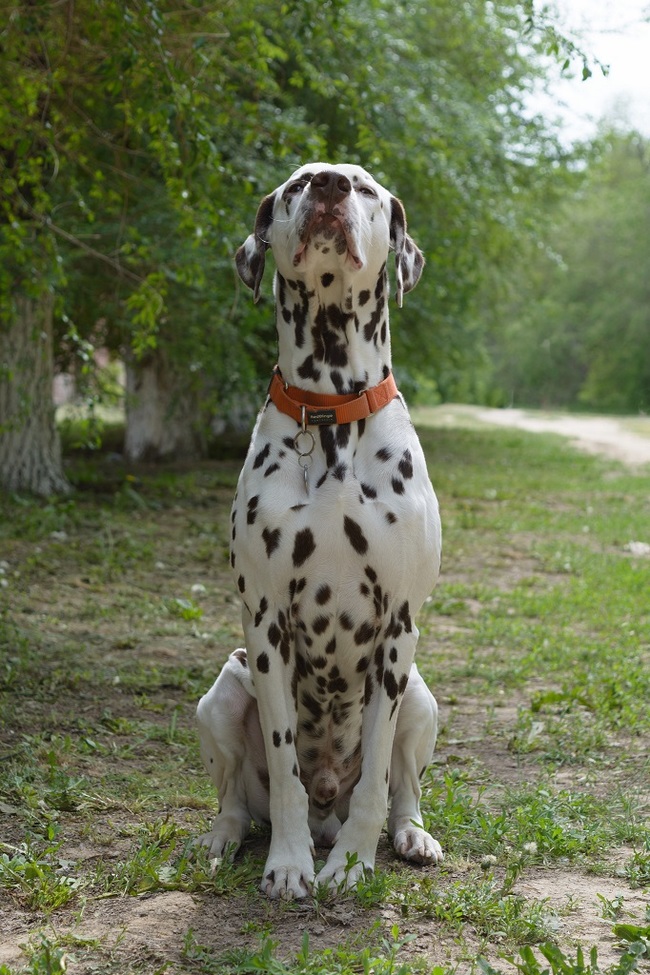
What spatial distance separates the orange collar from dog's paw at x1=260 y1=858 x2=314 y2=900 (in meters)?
1.36

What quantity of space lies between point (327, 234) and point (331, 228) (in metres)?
0.02

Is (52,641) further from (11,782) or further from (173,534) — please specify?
(173,534)

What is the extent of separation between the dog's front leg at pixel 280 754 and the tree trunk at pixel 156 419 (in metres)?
11.9

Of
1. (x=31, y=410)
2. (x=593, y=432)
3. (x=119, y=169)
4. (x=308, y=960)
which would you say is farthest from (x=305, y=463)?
(x=593, y=432)

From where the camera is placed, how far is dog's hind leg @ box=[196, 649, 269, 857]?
143 inches

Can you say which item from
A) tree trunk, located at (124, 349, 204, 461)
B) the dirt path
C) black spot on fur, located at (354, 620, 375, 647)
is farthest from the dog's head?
the dirt path

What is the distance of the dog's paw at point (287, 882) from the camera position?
10.5 feet

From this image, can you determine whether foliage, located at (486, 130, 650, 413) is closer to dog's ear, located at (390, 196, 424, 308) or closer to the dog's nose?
dog's ear, located at (390, 196, 424, 308)

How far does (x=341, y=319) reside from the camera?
141 inches

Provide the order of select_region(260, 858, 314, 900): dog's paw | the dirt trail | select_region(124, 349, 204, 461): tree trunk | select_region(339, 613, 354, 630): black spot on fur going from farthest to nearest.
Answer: the dirt trail → select_region(124, 349, 204, 461): tree trunk → select_region(339, 613, 354, 630): black spot on fur → select_region(260, 858, 314, 900): dog's paw

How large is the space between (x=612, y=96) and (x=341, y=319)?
5888cm

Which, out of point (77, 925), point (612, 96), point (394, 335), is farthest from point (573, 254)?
point (77, 925)

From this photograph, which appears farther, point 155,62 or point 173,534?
point 173,534

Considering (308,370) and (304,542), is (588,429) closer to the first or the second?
(308,370)
